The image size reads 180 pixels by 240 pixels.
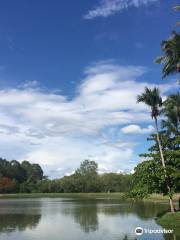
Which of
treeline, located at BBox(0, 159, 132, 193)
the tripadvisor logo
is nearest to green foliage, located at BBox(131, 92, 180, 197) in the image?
the tripadvisor logo

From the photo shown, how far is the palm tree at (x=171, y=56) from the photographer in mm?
37750

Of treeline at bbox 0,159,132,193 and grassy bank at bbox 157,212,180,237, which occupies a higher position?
treeline at bbox 0,159,132,193

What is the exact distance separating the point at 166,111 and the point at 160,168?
978cm

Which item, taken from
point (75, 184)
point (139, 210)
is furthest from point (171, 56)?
point (75, 184)

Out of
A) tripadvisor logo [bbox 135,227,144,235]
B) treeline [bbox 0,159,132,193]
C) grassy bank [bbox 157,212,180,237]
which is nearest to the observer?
tripadvisor logo [bbox 135,227,144,235]

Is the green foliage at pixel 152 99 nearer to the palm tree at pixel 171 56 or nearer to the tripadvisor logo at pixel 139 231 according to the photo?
the palm tree at pixel 171 56

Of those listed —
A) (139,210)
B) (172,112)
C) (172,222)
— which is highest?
(172,112)

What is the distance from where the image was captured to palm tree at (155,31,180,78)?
37750 mm

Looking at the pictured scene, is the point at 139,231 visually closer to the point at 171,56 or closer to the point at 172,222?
the point at 172,222

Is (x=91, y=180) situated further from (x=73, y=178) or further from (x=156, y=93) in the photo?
(x=156, y=93)

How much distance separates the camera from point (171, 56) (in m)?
39.9

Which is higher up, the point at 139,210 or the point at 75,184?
the point at 75,184

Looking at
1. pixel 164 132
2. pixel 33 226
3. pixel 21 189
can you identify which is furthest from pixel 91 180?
pixel 33 226

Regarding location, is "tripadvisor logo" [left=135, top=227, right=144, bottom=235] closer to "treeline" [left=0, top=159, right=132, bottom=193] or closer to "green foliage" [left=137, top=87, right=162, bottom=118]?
"green foliage" [left=137, top=87, right=162, bottom=118]
